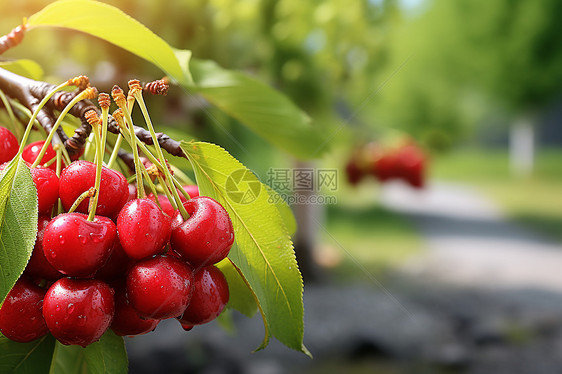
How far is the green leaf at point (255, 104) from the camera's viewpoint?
26.0 inches

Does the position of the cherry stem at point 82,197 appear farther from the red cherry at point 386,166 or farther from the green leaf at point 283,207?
the red cherry at point 386,166

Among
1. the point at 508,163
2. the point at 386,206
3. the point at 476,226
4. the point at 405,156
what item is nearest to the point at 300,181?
the point at 405,156

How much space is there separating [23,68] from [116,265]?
0.29 metres

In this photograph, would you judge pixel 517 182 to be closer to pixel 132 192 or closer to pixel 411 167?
pixel 411 167

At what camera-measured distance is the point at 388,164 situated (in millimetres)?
2736

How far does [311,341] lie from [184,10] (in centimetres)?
197

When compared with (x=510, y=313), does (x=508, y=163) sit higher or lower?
lower

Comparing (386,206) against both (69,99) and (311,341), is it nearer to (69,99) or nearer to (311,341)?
(311,341)

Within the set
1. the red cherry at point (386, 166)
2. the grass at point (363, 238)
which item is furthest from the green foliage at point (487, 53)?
the red cherry at point (386, 166)

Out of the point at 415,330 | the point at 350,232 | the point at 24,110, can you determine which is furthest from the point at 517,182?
the point at 24,110

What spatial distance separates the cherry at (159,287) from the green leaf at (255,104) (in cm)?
28

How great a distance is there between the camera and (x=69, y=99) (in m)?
0.44

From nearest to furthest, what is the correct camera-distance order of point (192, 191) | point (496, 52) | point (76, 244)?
point (76, 244)
point (192, 191)
point (496, 52)

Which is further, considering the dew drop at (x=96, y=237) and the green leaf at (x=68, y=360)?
the green leaf at (x=68, y=360)
